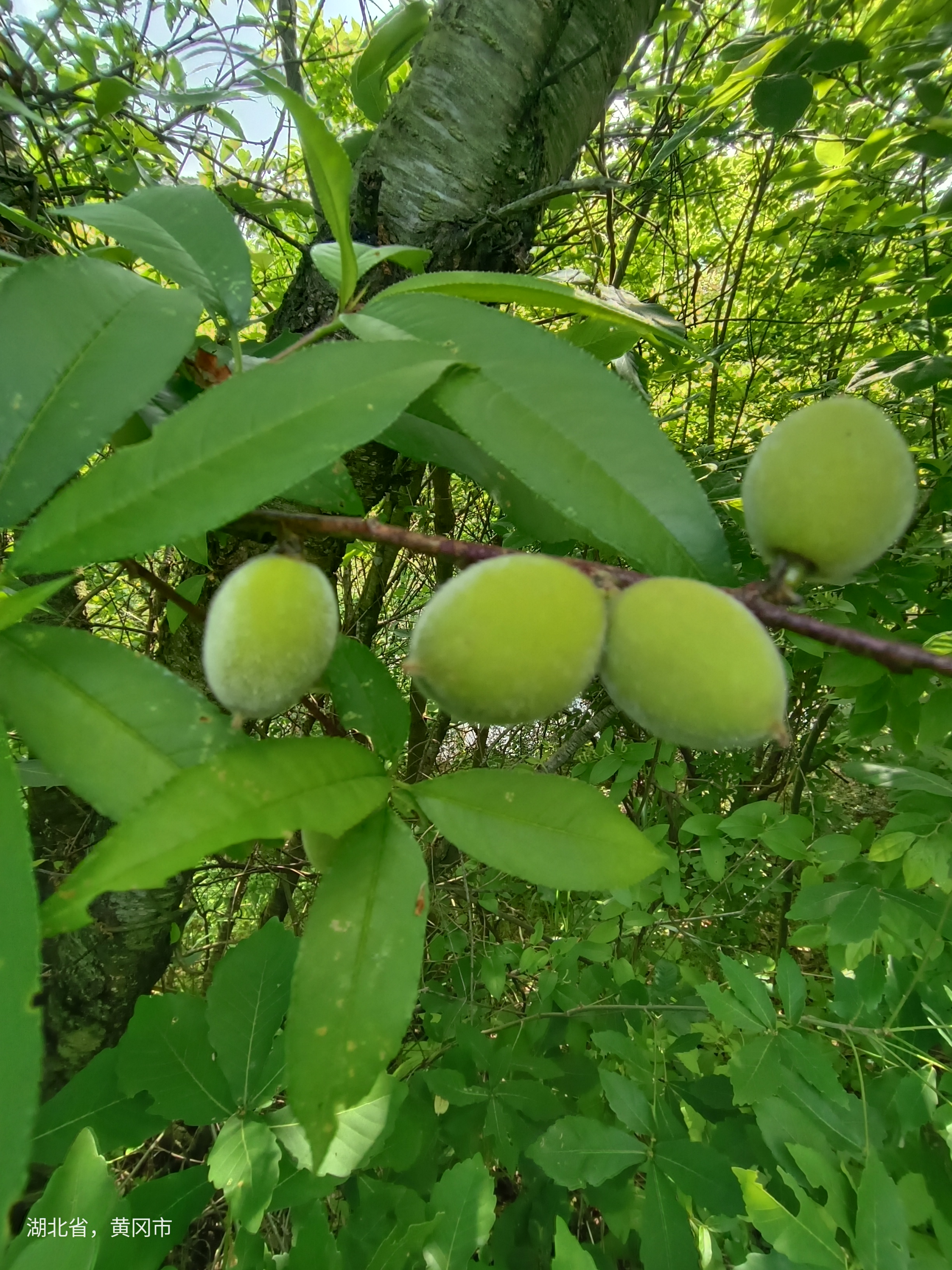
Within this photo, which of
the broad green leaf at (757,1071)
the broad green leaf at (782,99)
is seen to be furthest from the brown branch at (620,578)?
the broad green leaf at (782,99)

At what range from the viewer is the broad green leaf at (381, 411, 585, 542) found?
2.71 feet

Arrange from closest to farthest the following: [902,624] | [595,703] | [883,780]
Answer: [883,780]
[902,624]
[595,703]

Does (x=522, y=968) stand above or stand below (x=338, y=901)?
below

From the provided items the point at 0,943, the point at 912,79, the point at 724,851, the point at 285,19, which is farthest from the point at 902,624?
the point at 285,19

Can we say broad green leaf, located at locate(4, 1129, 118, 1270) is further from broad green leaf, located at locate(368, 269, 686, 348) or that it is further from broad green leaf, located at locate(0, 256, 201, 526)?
broad green leaf, located at locate(368, 269, 686, 348)

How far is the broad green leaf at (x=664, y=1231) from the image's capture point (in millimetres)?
1136

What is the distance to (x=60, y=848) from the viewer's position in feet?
6.32

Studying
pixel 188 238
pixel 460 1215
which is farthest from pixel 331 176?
pixel 460 1215

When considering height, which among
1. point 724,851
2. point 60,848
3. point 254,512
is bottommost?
point 724,851

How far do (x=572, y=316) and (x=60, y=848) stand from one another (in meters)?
2.41

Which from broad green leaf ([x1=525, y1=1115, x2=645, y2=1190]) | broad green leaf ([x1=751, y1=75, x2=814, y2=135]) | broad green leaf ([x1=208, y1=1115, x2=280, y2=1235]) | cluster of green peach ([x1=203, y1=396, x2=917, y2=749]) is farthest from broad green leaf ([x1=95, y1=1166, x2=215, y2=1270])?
broad green leaf ([x1=751, y1=75, x2=814, y2=135])

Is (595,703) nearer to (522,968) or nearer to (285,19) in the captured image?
(522,968)

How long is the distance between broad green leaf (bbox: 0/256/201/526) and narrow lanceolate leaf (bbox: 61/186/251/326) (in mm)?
125

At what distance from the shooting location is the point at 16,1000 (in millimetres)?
489
